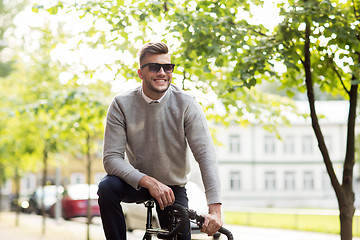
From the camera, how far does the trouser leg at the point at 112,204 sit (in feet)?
10.3

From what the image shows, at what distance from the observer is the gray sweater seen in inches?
133

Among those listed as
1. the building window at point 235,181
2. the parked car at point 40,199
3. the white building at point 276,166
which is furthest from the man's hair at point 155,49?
the building window at point 235,181

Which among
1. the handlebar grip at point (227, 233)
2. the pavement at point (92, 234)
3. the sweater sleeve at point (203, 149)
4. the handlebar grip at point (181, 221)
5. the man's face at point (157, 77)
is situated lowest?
the pavement at point (92, 234)

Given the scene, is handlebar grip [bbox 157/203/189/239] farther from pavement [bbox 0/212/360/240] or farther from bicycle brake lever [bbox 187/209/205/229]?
pavement [bbox 0/212/360/240]

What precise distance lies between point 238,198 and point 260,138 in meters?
5.88

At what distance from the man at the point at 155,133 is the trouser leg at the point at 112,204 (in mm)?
16

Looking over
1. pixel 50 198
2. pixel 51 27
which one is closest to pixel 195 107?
pixel 51 27

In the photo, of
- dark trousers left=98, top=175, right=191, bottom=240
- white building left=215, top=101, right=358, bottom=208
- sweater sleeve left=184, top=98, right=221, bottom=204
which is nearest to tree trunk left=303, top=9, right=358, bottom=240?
sweater sleeve left=184, top=98, right=221, bottom=204

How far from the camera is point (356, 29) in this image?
6207 millimetres

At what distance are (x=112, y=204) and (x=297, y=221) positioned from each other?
1943cm

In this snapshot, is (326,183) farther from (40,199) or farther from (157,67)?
(157,67)

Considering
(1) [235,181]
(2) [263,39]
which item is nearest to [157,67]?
(2) [263,39]

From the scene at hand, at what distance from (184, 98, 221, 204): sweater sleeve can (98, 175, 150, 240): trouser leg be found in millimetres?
423

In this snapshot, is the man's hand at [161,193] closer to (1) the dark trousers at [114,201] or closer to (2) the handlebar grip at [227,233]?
(1) the dark trousers at [114,201]
